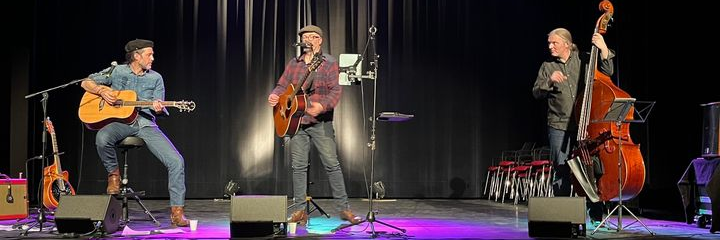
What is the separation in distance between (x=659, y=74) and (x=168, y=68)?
6.25m

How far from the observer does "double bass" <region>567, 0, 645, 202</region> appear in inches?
203

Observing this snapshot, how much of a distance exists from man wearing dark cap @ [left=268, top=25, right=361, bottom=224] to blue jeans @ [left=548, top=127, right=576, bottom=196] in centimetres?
160

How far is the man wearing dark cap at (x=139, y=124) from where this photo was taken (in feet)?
18.0

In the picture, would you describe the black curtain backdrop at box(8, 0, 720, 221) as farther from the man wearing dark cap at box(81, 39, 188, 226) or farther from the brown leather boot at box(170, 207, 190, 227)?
the brown leather boot at box(170, 207, 190, 227)

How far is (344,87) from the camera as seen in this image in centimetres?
1028

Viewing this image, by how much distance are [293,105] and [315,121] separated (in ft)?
0.97

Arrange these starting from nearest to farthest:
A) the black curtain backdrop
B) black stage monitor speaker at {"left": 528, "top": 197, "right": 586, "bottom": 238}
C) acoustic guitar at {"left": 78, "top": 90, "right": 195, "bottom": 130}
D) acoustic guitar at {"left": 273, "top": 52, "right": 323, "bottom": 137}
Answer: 1. black stage monitor speaker at {"left": 528, "top": 197, "right": 586, "bottom": 238}
2. acoustic guitar at {"left": 273, "top": 52, "right": 323, "bottom": 137}
3. acoustic guitar at {"left": 78, "top": 90, "right": 195, "bottom": 130}
4. the black curtain backdrop

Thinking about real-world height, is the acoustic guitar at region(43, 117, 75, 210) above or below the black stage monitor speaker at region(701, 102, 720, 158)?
below

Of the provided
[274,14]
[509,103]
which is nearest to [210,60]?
[274,14]

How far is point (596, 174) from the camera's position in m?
5.30

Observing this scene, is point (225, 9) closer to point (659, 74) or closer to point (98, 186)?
point (98, 186)

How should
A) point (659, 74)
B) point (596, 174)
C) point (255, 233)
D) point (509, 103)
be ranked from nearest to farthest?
1. point (255, 233)
2. point (596, 174)
3. point (659, 74)
4. point (509, 103)

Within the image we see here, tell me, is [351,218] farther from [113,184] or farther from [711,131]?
[711,131]

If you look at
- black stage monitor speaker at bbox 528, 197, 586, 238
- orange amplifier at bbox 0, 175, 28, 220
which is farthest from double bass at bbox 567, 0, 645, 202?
orange amplifier at bbox 0, 175, 28, 220
